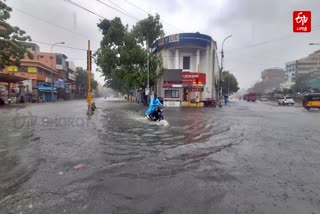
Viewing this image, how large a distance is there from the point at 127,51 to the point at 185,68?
878 centimetres

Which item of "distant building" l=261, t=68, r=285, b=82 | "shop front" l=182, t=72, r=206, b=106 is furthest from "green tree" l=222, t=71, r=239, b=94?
"distant building" l=261, t=68, r=285, b=82

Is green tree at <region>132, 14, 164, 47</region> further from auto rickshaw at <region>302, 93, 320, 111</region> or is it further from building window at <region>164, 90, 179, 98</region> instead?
auto rickshaw at <region>302, 93, 320, 111</region>

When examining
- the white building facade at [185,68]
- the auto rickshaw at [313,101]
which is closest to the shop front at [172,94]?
the white building facade at [185,68]

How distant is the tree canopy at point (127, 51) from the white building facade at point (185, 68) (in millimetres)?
2301

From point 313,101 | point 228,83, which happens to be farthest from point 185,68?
point 228,83

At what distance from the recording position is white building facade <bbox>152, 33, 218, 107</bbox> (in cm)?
3353

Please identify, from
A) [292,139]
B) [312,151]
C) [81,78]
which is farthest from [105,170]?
[81,78]

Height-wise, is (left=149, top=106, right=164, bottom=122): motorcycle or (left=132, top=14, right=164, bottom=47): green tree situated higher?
(left=132, top=14, right=164, bottom=47): green tree

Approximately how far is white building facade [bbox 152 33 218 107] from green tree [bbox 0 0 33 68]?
18.0 m

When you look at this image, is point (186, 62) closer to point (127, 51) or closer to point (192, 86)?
point (192, 86)

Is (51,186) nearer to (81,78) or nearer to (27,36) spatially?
(27,36)

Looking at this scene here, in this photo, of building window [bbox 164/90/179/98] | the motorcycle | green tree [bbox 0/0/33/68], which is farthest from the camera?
building window [bbox 164/90/179/98]

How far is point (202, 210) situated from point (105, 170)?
256 cm

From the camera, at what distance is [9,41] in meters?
28.1
